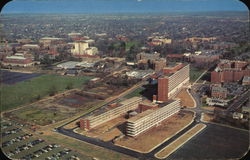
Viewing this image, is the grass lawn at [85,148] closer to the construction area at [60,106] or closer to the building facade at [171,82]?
A: the construction area at [60,106]

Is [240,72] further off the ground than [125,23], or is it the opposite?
[125,23]

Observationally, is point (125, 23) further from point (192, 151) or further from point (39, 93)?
point (192, 151)

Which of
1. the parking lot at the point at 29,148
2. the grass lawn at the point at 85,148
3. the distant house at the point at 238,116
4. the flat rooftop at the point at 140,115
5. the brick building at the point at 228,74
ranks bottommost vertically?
the parking lot at the point at 29,148

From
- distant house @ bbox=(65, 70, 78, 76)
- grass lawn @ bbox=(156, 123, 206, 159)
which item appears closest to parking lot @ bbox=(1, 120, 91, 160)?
grass lawn @ bbox=(156, 123, 206, 159)

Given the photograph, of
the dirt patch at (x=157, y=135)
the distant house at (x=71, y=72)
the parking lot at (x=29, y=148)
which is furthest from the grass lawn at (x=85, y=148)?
the distant house at (x=71, y=72)

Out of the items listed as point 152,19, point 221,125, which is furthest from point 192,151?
point 152,19

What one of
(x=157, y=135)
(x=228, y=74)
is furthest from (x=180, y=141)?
(x=228, y=74)
